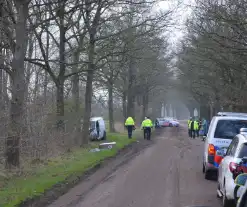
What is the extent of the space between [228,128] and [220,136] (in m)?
0.36

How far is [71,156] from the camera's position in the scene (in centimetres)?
2148

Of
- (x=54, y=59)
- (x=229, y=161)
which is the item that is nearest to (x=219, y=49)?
(x=54, y=59)

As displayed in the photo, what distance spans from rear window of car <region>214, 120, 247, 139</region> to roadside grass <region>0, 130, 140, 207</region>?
4.39 m

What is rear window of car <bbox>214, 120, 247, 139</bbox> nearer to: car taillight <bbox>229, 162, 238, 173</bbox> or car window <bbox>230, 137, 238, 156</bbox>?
car window <bbox>230, 137, 238, 156</bbox>

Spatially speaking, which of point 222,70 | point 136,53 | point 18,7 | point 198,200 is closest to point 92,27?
point 136,53

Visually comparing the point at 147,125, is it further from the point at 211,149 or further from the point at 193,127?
the point at 211,149

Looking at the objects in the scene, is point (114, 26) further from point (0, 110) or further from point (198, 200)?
point (198, 200)

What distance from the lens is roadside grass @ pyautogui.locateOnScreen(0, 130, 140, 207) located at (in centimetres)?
1145

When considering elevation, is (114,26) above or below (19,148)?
above

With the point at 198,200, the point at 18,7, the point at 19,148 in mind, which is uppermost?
the point at 18,7

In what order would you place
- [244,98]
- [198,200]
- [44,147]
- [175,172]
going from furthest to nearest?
[244,98]
[44,147]
[175,172]
[198,200]

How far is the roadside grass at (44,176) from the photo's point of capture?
11.4m

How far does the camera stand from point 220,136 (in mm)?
14703

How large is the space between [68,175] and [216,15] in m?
8.05
